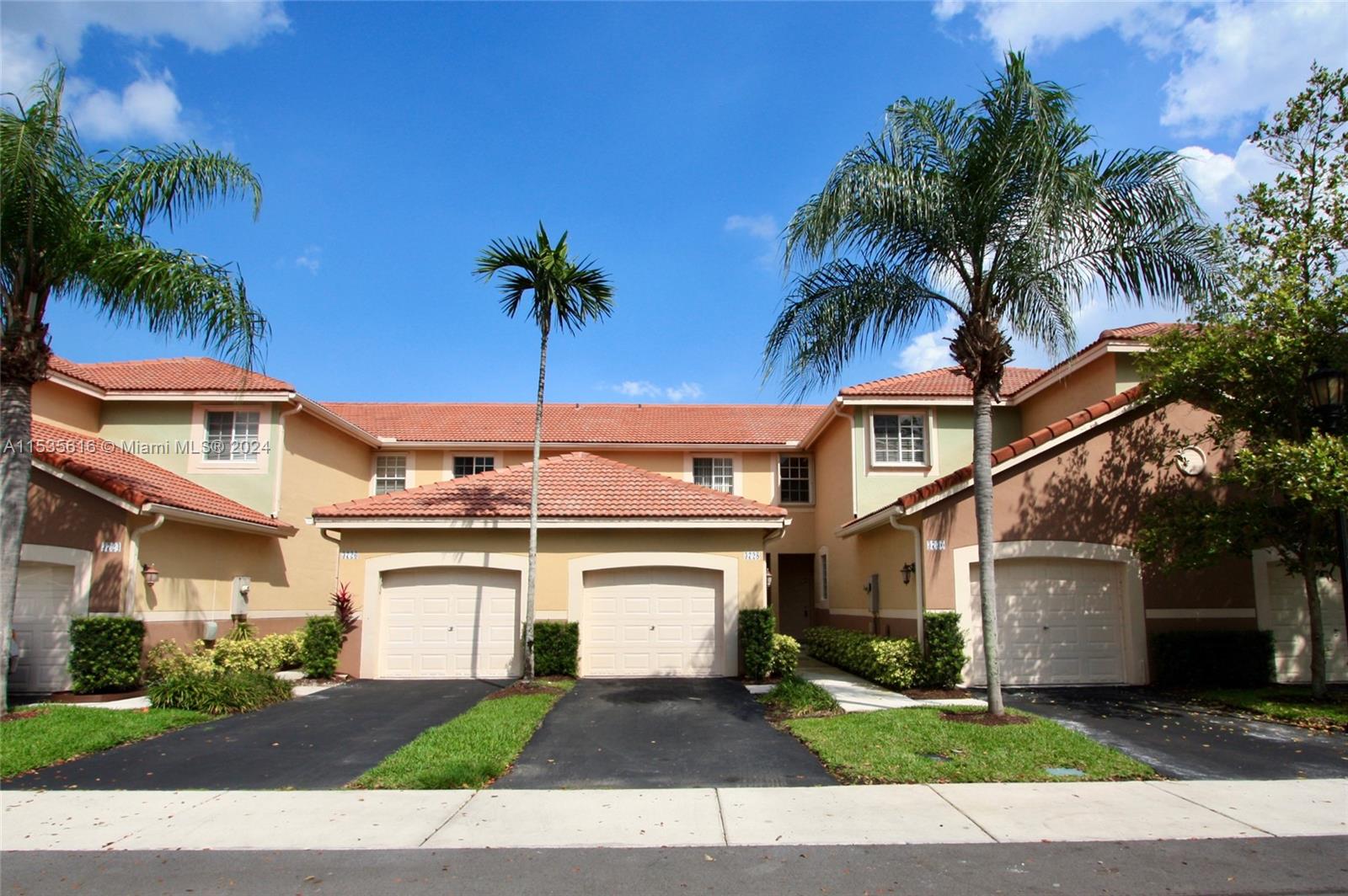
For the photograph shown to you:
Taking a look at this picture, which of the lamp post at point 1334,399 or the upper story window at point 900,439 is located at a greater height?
the upper story window at point 900,439

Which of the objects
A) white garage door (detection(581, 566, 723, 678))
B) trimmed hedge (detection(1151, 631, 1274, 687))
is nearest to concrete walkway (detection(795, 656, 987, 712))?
white garage door (detection(581, 566, 723, 678))

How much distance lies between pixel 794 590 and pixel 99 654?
56.9 feet

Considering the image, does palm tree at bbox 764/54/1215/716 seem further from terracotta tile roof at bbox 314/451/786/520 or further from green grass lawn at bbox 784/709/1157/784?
terracotta tile roof at bbox 314/451/786/520

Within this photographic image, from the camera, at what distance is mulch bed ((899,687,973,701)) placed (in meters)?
13.1

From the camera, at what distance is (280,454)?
19.2m

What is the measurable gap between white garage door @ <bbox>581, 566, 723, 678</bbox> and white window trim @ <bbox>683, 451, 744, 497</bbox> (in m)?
7.46

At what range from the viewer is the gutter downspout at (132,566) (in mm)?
14725

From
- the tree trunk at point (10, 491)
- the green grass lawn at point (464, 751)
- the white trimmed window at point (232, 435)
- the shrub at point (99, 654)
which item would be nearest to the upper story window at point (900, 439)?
the green grass lawn at point (464, 751)

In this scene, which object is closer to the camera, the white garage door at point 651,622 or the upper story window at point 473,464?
the white garage door at point 651,622

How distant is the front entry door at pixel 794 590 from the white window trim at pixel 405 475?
10.8 meters

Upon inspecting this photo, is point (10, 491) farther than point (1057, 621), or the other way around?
point (1057, 621)

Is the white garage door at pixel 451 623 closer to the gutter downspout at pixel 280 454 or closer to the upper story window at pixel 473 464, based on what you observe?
the gutter downspout at pixel 280 454

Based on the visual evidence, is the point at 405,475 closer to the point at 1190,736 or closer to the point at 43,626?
the point at 43,626

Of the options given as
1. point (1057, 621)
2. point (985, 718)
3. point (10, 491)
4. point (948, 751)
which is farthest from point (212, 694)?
point (1057, 621)
